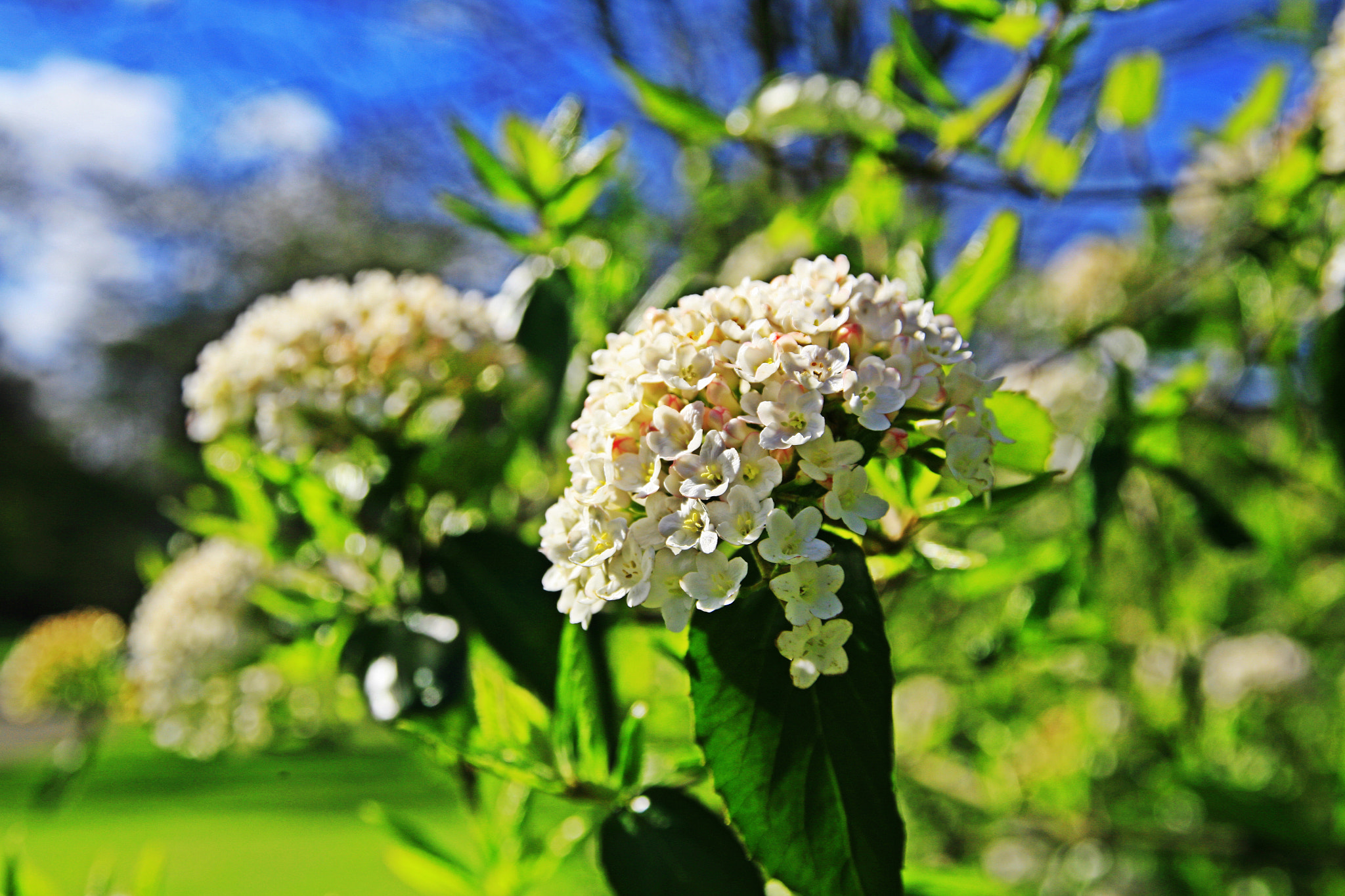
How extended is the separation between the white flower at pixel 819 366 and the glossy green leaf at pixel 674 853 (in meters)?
0.34

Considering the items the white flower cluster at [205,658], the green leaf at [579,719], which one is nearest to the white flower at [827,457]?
the green leaf at [579,719]

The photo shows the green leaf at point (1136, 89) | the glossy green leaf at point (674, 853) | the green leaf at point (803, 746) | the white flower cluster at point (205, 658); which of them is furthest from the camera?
the white flower cluster at point (205, 658)

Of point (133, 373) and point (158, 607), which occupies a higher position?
point (158, 607)

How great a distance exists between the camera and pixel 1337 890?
2117 mm

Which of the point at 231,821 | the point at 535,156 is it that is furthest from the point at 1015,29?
the point at 231,821

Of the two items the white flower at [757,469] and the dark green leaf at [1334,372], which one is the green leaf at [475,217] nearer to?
the white flower at [757,469]

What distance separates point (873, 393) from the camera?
64 centimetres

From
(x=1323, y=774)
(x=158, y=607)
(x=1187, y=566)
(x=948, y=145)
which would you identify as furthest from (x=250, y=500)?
(x=1323, y=774)

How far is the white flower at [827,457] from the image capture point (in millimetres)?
624

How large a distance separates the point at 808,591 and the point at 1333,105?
1185 millimetres

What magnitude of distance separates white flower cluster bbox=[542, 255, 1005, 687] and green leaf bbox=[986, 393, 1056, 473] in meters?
0.06

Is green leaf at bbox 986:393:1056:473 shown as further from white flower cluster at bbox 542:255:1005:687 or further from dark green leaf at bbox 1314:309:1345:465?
dark green leaf at bbox 1314:309:1345:465

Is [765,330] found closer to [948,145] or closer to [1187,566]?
[948,145]

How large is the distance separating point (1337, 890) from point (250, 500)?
2455mm
